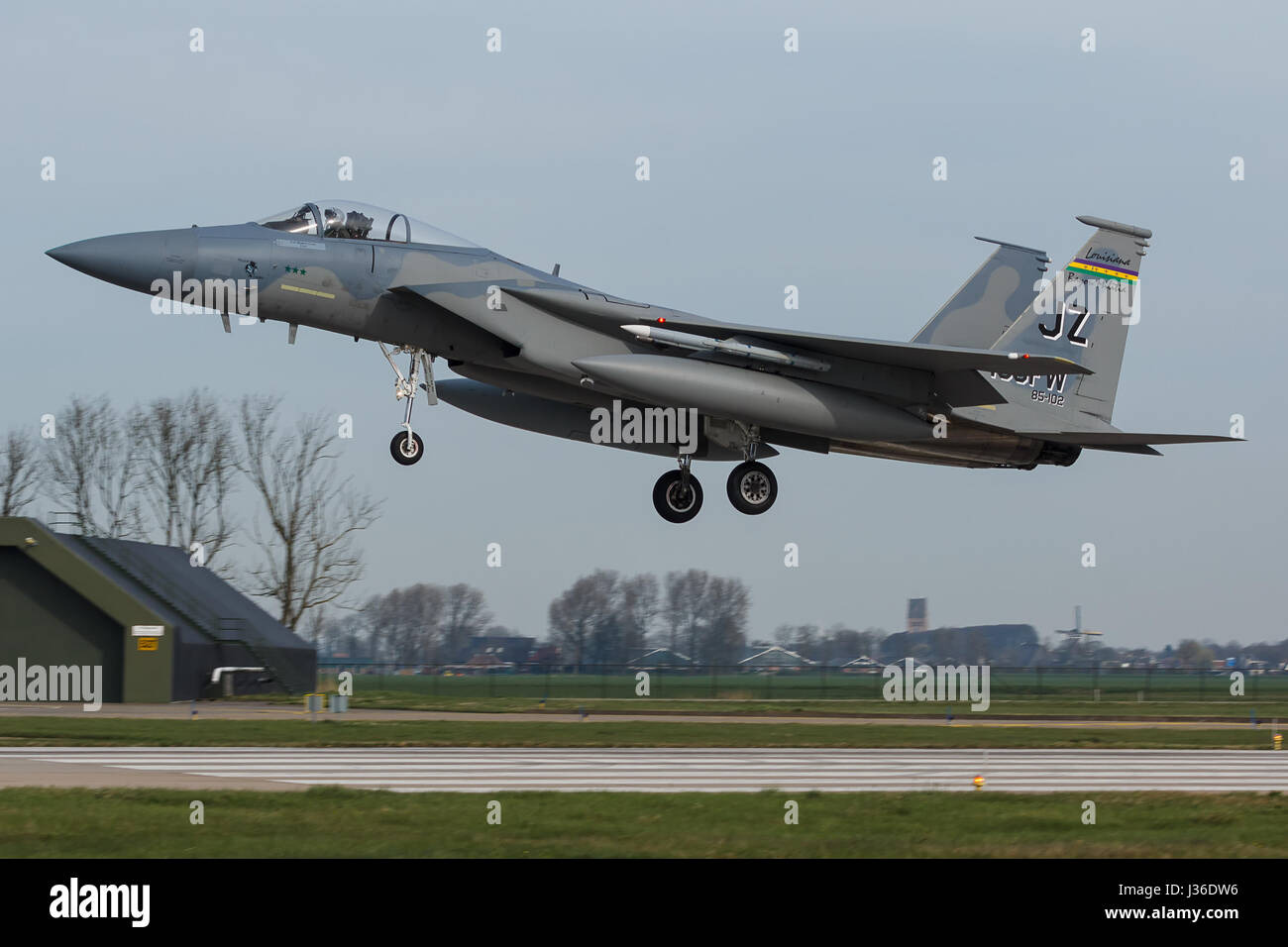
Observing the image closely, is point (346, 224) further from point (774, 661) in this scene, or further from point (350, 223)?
point (774, 661)

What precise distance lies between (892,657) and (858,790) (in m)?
45.6

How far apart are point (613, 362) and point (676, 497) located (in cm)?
303

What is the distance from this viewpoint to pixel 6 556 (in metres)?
36.0

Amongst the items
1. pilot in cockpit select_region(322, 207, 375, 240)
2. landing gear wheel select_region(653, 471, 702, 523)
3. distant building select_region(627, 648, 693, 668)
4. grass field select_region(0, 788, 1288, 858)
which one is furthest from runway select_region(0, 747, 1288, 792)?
distant building select_region(627, 648, 693, 668)

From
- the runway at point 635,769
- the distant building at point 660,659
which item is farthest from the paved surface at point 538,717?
the distant building at point 660,659

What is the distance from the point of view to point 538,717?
28.3 metres

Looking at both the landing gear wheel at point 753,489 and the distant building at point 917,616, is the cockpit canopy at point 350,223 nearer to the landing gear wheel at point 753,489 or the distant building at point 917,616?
the landing gear wheel at point 753,489

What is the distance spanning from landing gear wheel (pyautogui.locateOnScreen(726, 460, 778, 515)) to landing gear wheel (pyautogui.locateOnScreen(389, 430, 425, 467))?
4687mm

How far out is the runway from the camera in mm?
15258

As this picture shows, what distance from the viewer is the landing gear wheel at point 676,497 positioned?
19672 millimetres

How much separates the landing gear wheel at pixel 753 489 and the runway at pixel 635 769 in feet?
11.3

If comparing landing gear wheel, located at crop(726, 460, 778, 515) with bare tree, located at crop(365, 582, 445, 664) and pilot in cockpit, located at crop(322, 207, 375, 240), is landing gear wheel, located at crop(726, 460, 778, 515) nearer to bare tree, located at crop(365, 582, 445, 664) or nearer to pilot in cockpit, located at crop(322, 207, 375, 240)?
pilot in cockpit, located at crop(322, 207, 375, 240)

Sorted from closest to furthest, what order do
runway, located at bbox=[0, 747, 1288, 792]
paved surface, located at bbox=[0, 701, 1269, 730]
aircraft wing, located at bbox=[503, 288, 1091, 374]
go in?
1. runway, located at bbox=[0, 747, 1288, 792]
2. aircraft wing, located at bbox=[503, 288, 1091, 374]
3. paved surface, located at bbox=[0, 701, 1269, 730]
